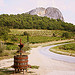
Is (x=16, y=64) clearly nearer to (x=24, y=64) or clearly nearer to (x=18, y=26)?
(x=24, y=64)

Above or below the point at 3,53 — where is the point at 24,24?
above

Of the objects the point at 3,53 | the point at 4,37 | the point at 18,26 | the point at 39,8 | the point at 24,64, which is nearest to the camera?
the point at 24,64

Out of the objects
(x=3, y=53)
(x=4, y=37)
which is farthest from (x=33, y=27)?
(x=3, y=53)

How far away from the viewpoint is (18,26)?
3238 inches

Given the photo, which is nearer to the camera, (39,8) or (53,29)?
(53,29)

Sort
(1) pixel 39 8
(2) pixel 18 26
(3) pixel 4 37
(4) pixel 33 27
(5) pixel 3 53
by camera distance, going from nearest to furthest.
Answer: (5) pixel 3 53 < (3) pixel 4 37 < (2) pixel 18 26 < (4) pixel 33 27 < (1) pixel 39 8

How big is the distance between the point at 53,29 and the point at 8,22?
1060 inches

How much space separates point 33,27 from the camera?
3536 inches

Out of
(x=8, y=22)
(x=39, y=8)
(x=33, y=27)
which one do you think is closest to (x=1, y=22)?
(x=8, y=22)

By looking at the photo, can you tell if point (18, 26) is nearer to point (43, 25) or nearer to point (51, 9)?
point (43, 25)

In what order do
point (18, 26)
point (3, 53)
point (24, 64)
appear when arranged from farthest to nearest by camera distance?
point (18, 26) < point (3, 53) < point (24, 64)

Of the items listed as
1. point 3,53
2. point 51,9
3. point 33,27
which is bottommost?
point 3,53

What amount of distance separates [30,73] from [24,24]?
254 feet

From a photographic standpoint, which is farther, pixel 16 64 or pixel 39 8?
pixel 39 8
